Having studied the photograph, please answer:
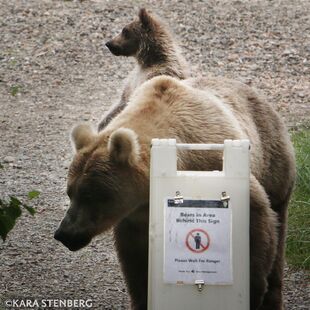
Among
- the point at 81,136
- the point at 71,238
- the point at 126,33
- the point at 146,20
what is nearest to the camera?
the point at 71,238

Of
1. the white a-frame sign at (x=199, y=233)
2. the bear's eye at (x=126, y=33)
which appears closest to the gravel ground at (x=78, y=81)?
the bear's eye at (x=126, y=33)

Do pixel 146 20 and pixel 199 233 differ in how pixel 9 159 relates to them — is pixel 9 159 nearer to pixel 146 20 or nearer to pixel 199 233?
pixel 146 20

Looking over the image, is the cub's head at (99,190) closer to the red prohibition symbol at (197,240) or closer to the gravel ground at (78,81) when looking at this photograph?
the red prohibition symbol at (197,240)

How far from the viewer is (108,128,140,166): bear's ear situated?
475cm

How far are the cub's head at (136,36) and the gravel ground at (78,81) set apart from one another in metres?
0.76

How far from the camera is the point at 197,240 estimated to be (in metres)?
4.48

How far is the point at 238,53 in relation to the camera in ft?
42.0

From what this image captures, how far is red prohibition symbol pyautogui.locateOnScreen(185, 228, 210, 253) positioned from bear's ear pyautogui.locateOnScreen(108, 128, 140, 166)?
553mm

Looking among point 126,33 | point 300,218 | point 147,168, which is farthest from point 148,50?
point 147,168

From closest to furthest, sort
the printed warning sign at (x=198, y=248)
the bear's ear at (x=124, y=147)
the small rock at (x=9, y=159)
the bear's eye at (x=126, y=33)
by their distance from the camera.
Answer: the printed warning sign at (x=198, y=248)
the bear's ear at (x=124, y=147)
the small rock at (x=9, y=159)
the bear's eye at (x=126, y=33)

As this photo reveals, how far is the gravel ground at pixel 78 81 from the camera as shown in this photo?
6547mm

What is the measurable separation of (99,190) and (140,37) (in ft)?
18.8

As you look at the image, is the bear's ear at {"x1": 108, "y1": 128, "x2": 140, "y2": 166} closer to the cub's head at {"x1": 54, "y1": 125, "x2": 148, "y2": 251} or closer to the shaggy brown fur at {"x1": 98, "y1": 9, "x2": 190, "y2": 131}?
the cub's head at {"x1": 54, "y1": 125, "x2": 148, "y2": 251}

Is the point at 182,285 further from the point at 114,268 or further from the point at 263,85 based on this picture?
the point at 263,85
